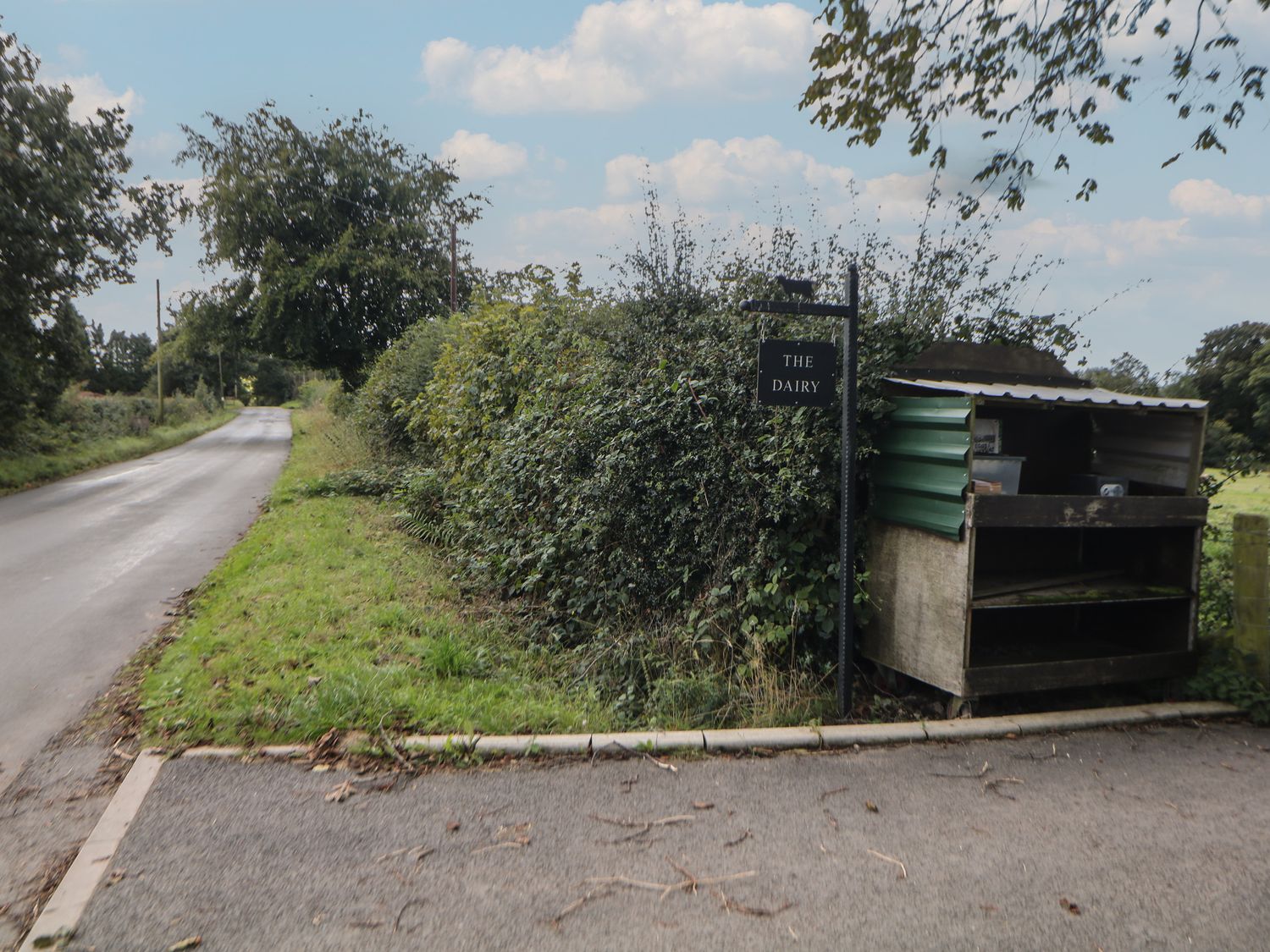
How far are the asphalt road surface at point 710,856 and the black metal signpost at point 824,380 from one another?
95 cm

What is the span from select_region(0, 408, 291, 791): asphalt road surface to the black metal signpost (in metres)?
4.46

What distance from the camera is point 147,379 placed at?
223 ft

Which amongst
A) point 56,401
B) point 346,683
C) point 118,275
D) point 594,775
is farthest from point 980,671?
point 56,401

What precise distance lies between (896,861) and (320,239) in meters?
34.4

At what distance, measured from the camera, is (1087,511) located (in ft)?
17.1

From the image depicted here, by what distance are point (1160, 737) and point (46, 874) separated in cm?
551

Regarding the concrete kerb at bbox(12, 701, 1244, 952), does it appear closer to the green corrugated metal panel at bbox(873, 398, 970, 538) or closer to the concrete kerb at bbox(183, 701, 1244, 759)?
the concrete kerb at bbox(183, 701, 1244, 759)

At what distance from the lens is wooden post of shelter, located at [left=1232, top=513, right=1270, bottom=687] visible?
560 centimetres

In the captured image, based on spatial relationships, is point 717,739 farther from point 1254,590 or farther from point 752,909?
point 1254,590

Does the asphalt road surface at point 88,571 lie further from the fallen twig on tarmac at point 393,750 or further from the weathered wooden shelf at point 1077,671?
the weathered wooden shelf at point 1077,671

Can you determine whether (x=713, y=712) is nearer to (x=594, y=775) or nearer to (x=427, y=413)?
(x=594, y=775)

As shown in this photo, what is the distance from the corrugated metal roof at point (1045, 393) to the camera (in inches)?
199

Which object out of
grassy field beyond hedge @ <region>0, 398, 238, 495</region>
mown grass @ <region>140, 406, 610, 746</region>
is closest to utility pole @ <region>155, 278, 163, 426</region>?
grassy field beyond hedge @ <region>0, 398, 238, 495</region>

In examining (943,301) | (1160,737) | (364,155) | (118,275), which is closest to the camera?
(1160,737)
